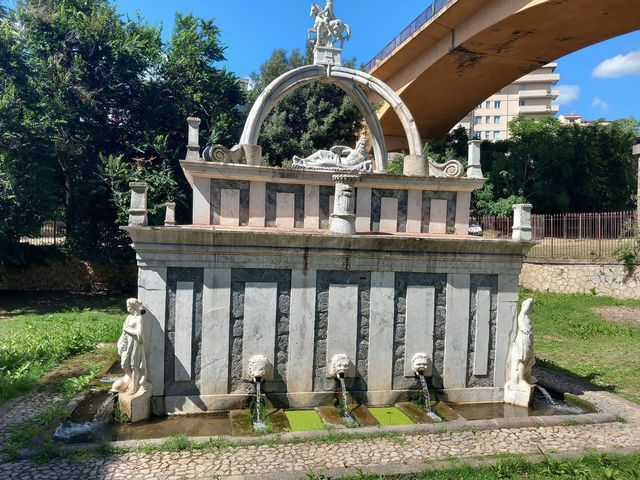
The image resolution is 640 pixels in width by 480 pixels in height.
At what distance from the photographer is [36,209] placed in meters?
16.5

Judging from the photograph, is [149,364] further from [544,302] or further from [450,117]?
[450,117]

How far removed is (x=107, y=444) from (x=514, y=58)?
25363 mm

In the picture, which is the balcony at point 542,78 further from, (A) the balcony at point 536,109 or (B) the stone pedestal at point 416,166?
(B) the stone pedestal at point 416,166

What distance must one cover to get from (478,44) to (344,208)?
62.7ft

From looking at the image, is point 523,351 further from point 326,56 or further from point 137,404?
point 326,56

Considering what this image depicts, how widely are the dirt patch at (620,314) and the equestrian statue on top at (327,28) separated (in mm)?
12620

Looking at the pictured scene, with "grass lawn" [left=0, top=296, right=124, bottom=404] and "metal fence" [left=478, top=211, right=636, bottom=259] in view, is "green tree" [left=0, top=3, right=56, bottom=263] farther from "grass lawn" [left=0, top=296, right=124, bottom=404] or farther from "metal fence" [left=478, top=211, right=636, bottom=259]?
"metal fence" [left=478, top=211, right=636, bottom=259]

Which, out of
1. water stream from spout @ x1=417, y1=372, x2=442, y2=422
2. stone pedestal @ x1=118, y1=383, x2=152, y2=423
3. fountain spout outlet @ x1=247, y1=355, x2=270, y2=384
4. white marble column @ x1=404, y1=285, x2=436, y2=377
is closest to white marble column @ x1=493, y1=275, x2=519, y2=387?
white marble column @ x1=404, y1=285, x2=436, y2=377

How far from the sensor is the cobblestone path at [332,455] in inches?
199

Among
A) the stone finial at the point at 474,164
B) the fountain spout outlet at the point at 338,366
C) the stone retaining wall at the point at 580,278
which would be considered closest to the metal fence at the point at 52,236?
the fountain spout outlet at the point at 338,366

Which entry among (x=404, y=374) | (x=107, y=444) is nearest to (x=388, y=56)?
(x=404, y=374)

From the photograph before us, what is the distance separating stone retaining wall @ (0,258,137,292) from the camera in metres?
20.1

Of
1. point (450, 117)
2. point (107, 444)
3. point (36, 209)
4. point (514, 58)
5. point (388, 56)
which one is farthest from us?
point (450, 117)

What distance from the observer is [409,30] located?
82.2 ft
